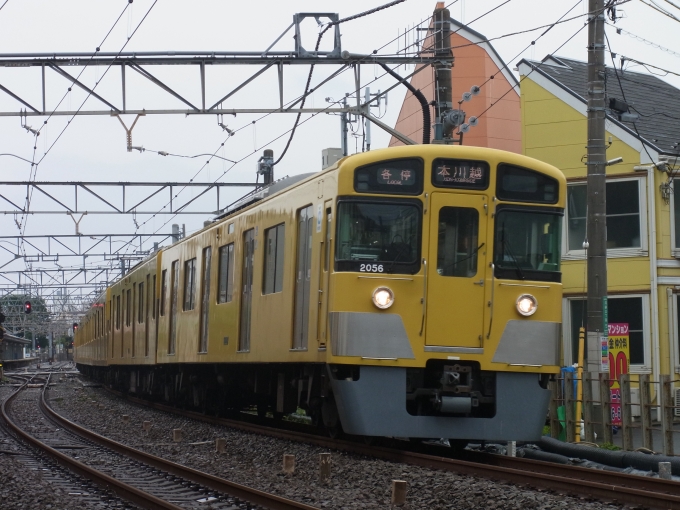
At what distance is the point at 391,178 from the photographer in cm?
998

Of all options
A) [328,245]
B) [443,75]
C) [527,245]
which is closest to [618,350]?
[443,75]

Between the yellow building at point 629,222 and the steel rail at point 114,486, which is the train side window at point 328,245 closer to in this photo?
the steel rail at point 114,486

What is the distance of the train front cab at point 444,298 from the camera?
380 inches

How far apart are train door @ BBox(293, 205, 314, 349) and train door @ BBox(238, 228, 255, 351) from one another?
6.33ft

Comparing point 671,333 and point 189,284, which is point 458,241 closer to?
point 189,284

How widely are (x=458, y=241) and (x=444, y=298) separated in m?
0.57

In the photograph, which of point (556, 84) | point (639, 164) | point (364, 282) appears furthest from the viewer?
point (556, 84)

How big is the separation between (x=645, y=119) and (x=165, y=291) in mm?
9250

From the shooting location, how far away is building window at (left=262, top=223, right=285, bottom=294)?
39.3ft

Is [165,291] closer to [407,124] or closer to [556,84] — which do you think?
[556,84]

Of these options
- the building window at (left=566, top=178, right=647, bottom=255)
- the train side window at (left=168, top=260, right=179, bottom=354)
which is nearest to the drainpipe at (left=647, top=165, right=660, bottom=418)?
the building window at (left=566, top=178, right=647, bottom=255)

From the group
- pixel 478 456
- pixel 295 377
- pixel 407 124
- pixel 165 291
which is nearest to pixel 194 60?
pixel 165 291

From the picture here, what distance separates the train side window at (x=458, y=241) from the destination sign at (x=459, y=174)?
9.5 inches

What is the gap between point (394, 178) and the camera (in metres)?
9.99
